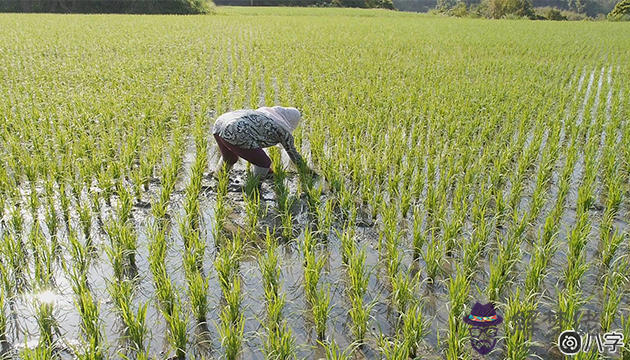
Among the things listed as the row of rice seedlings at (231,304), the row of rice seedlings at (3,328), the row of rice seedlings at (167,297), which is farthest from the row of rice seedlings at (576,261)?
the row of rice seedlings at (3,328)

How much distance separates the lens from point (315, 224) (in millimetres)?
3244

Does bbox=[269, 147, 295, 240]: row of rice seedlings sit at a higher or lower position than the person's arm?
lower

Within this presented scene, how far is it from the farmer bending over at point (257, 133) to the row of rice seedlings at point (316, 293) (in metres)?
1.13

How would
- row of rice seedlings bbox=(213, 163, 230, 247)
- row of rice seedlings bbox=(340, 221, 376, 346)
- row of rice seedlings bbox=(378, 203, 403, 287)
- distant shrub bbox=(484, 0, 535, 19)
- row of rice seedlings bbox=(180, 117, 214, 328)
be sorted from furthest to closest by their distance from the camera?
distant shrub bbox=(484, 0, 535, 19)
row of rice seedlings bbox=(213, 163, 230, 247)
row of rice seedlings bbox=(378, 203, 403, 287)
row of rice seedlings bbox=(180, 117, 214, 328)
row of rice seedlings bbox=(340, 221, 376, 346)

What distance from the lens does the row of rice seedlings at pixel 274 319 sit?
198 cm

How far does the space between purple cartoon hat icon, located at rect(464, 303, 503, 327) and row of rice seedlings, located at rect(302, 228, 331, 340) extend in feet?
2.19

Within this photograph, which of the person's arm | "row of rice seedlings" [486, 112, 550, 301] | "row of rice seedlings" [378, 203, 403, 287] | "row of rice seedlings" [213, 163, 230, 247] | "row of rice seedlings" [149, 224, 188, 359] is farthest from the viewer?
the person's arm

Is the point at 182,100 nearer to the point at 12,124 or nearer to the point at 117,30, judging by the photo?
the point at 12,124

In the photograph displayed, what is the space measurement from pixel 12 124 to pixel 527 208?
5.01m

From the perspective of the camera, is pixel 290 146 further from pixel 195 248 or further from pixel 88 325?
pixel 88 325

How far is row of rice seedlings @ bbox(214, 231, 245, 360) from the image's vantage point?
2.03 m

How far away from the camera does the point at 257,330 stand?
223 centimetres

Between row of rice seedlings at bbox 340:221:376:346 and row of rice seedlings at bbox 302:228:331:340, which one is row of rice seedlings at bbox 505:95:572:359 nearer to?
row of rice seedlings at bbox 340:221:376:346

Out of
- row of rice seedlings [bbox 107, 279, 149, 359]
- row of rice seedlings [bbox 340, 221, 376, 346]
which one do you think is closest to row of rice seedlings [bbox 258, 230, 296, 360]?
row of rice seedlings [bbox 340, 221, 376, 346]
